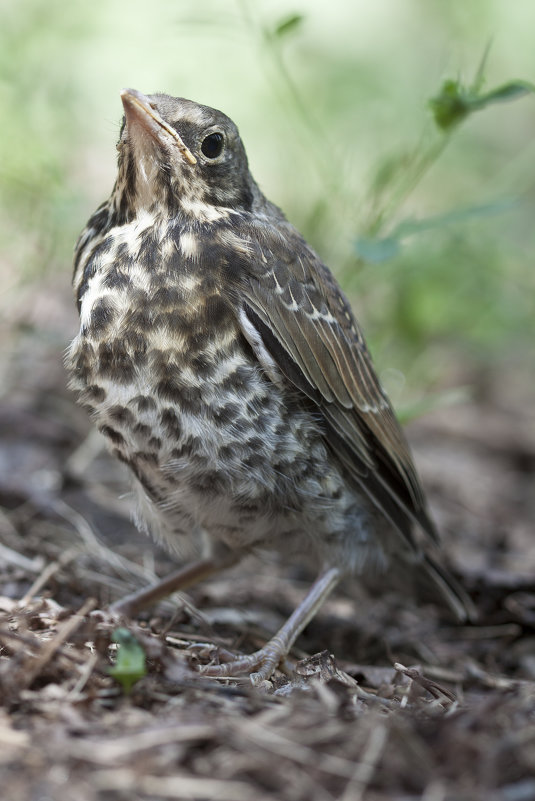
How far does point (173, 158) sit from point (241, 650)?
63.8 inches

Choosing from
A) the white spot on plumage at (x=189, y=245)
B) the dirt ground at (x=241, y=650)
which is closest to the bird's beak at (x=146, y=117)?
the white spot on plumage at (x=189, y=245)

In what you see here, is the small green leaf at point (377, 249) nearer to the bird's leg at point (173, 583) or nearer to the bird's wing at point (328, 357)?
the bird's wing at point (328, 357)

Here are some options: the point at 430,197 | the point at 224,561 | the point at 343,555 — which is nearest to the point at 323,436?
the point at 343,555

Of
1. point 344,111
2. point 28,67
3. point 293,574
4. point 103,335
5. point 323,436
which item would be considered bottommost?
point 293,574

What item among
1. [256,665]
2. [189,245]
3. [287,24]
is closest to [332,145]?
[287,24]

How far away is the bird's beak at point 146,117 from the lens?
2541 millimetres

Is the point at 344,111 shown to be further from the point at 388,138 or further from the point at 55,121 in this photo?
the point at 55,121

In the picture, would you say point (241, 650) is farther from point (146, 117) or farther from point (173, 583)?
point (146, 117)

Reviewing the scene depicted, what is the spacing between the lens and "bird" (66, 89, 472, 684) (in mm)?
2553

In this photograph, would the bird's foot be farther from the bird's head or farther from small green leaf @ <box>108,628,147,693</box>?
the bird's head

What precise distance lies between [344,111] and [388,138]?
0.78 metres

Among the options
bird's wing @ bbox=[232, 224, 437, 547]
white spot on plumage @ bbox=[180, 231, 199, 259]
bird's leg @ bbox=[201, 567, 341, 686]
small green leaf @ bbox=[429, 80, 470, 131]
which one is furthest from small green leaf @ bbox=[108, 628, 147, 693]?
small green leaf @ bbox=[429, 80, 470, 131]

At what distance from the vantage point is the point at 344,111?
23.2ft

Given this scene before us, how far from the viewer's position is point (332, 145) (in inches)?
232
